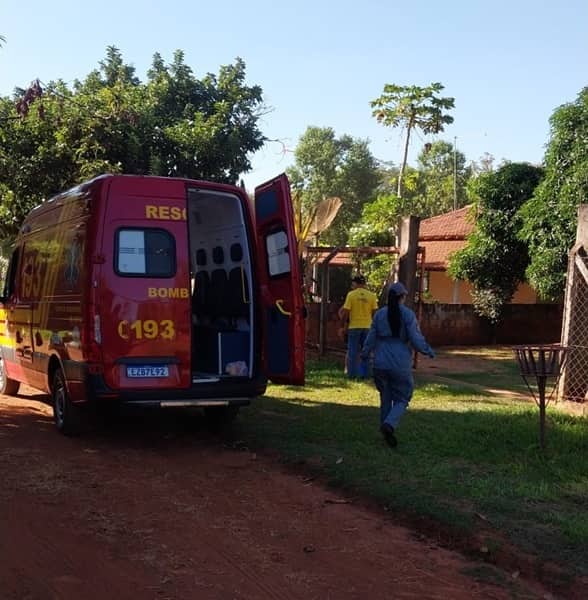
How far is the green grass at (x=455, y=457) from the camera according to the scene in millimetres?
4984

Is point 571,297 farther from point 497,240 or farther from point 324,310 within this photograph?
point 497,240

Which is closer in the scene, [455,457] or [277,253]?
[455,457]

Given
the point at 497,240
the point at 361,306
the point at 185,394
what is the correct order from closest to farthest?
the point at 185,394 < the point at 361,306 < the point at 497,240

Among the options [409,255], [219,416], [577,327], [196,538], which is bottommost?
[196,538]

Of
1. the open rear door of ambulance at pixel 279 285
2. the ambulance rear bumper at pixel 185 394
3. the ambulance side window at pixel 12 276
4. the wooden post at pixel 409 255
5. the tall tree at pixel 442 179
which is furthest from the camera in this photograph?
the tall tree at pixel 442 179

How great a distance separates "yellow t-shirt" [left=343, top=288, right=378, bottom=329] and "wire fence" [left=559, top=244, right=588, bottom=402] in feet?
11.4

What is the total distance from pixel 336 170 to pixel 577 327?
40.2 metres

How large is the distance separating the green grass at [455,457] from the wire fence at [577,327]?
0.40m

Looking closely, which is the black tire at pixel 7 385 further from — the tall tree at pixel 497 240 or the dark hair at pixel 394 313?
the tall tree at pixel 497 240

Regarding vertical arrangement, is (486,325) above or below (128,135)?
below

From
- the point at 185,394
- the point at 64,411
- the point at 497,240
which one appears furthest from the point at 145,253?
the point at 497,240

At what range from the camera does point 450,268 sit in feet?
66.5

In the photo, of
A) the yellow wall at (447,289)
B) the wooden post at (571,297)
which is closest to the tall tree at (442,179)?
the yellow wall at (447,289)

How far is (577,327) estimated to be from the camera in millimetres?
8484
